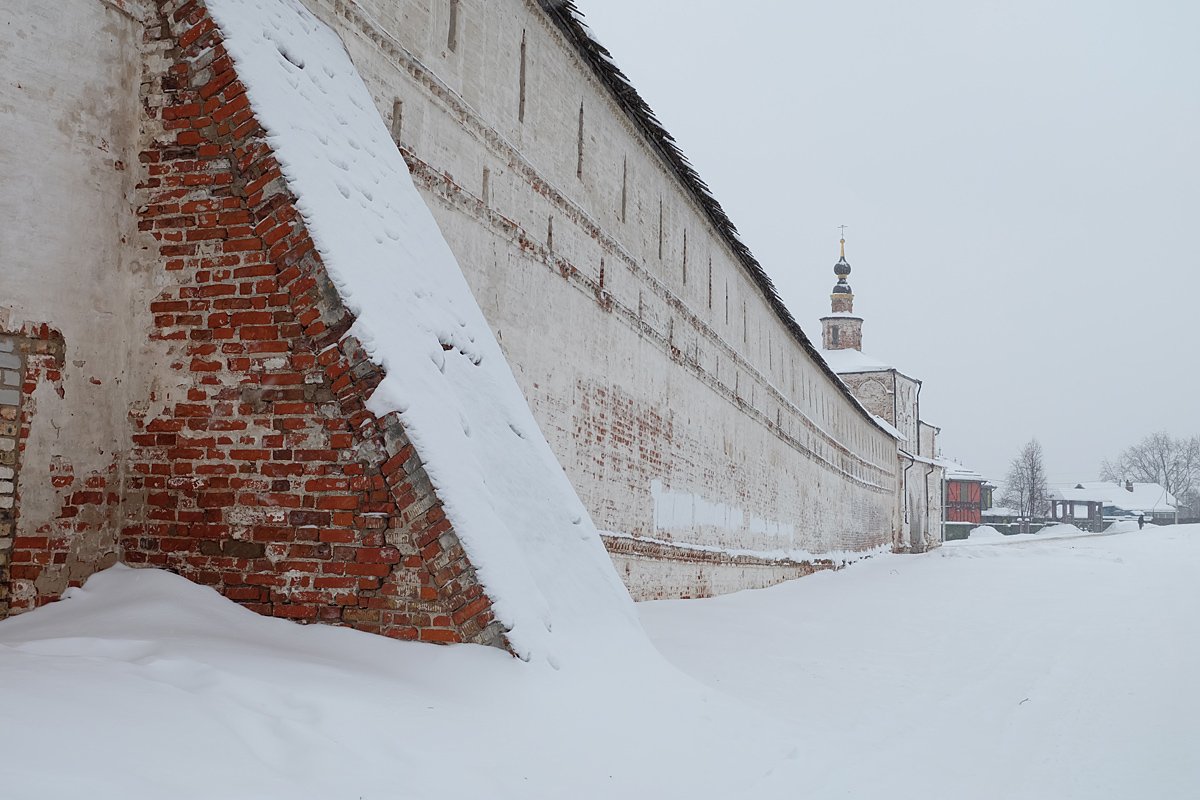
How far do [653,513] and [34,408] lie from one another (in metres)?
8.41

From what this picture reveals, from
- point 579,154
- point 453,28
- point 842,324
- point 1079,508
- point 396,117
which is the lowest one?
point 1079,508

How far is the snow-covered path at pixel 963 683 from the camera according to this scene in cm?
555

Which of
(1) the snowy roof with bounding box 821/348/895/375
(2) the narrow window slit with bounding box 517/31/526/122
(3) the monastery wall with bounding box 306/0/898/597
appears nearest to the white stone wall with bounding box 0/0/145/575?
(3) the monastery wall with bounding box 306/0/898/597

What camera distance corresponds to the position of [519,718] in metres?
4.03

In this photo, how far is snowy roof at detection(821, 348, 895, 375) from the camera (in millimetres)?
51062

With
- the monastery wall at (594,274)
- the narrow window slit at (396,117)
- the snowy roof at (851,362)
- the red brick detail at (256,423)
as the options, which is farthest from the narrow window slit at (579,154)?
the snowy roof at (851,362)

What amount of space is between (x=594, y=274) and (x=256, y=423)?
6.28 metres

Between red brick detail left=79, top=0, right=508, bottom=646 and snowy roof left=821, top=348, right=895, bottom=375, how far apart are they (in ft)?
155

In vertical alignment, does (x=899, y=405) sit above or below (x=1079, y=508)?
above

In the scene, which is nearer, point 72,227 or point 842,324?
point 72,227

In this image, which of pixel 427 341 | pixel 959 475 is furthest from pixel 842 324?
pixel 427 341

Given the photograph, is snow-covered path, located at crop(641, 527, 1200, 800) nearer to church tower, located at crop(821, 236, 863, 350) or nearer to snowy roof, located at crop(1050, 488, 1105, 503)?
church tower, located at crop(821, 236, 863, 350)

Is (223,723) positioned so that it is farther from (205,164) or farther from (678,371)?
(678,371)

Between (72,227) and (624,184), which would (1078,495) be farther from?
(72,227)
